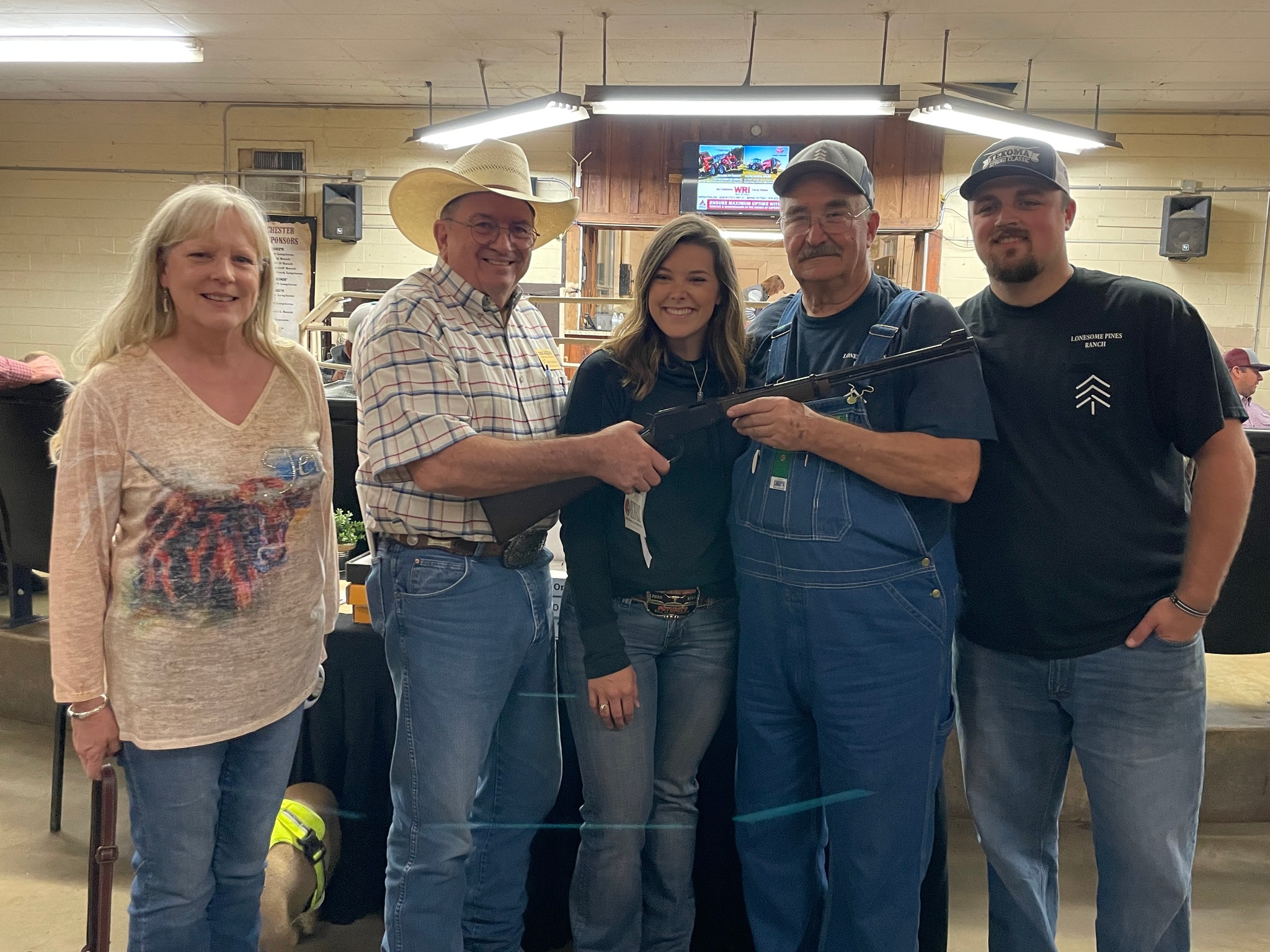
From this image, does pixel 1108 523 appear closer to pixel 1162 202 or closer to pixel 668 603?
pixel 668 603

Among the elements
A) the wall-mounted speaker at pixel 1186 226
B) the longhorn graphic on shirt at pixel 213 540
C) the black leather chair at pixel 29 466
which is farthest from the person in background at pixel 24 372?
the wall-mounted speaker at pixel 1186 226

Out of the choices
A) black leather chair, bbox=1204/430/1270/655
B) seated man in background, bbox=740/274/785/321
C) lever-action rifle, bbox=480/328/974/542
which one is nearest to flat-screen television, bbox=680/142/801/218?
seated man in background, bbox=740/274/785/321

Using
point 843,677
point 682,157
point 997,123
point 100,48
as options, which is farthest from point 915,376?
point 100,48

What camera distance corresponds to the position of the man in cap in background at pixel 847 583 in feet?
5.23

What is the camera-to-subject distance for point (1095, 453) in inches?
64.3

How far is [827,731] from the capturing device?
1.66m

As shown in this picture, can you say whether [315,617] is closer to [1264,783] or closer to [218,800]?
[218,800]

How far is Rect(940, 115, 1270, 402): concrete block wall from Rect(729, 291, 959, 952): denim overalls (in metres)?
6.32

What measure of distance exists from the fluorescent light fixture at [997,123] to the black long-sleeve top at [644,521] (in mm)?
4686

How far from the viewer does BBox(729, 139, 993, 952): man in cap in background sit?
5.23ft

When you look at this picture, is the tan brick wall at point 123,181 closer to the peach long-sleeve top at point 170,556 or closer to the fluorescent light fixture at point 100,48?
the fluorescent light fixture at point 100,48

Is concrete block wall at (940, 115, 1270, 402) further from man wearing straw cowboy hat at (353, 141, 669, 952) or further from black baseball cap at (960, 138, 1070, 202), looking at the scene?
man wearing straw cowboy hat at (353, 141, 669, 952)

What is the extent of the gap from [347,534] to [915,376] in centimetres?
183

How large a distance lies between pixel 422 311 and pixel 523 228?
0.29 meters
